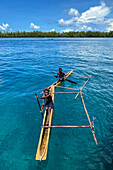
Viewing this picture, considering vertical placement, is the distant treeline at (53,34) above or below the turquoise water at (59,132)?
above

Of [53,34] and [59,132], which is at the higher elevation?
[53,34]

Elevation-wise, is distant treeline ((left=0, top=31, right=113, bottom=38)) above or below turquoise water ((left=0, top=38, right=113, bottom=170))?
above

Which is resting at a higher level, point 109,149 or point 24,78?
point 24,78

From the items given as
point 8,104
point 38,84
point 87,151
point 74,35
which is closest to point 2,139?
point 8,104

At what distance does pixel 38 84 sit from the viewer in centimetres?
1598

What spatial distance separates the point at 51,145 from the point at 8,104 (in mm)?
6559

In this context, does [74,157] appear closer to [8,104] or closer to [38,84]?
[8,104]

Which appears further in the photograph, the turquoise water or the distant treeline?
the distant treeline

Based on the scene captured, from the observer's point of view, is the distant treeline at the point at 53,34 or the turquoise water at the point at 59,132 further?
the distant treeline at the point at 53,34

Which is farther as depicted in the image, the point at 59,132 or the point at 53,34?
the point at 53,34

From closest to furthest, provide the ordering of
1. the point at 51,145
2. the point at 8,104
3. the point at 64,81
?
the point at 51,145, the point at 8,104, the point at 64,81

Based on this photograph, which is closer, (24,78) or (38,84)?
(38,84)

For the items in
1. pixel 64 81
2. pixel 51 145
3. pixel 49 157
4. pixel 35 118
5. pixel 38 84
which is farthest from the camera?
pixel 64 81

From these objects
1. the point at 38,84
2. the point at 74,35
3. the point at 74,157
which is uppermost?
the point at 74,35
